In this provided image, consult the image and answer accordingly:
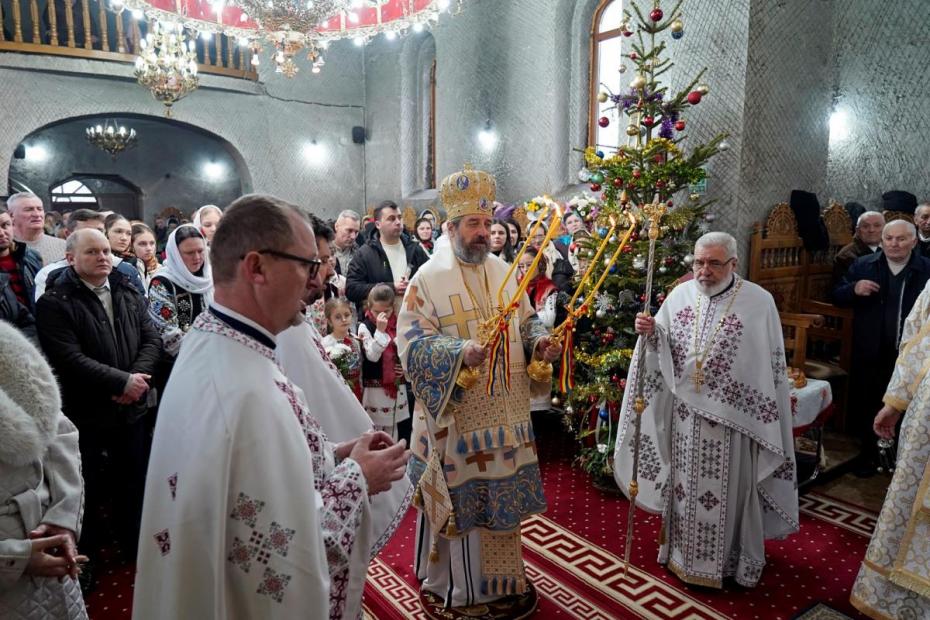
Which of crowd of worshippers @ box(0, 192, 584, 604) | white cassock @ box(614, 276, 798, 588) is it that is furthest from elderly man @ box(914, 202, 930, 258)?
crowd of worshippers @ box(0, 192, 584, 604)

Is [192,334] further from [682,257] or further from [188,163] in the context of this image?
[188,163]

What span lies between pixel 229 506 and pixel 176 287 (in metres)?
2.82

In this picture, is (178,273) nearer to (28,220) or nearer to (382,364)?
(28,220)

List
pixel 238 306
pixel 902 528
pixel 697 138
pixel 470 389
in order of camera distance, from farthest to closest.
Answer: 1. pixel 697 138
2. pixel 470 389
3. pixel 902 528
4. pixel 238 306

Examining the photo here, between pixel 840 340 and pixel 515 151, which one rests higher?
pixel 515 151

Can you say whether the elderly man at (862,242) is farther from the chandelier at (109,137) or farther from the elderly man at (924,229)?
the chandelier at (109,137)

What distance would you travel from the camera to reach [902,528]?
8.79ft

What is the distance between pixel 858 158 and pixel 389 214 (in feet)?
16.3

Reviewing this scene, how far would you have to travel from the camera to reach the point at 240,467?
127 cm

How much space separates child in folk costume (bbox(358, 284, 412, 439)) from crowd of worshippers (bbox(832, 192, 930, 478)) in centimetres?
360

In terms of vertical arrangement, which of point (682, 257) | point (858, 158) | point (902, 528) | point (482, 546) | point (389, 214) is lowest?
point (482, 546)

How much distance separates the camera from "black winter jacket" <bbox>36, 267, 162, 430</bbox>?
318 centimetres

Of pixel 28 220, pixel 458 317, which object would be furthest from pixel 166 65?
pixel 458 317

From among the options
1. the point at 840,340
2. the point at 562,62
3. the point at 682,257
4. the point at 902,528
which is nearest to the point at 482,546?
the point at 902,528
